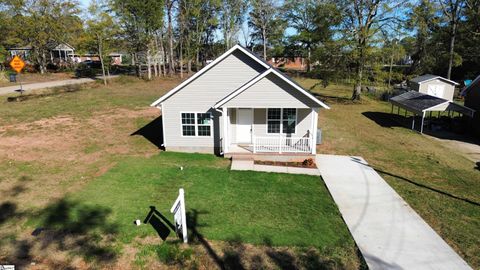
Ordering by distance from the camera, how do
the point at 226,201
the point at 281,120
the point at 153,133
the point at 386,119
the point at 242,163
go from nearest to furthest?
1. the point at 226,201
2. the point at 242,163
3. the point at 281,120
4. the point at 153,133
5. the point at 386,119

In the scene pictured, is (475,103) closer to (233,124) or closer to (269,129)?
(269,129)

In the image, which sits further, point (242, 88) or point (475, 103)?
point (475, 103)

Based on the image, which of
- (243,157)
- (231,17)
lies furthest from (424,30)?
(231,17)

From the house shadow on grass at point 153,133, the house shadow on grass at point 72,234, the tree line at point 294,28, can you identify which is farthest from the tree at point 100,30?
the house shadow on grass at point 72,234

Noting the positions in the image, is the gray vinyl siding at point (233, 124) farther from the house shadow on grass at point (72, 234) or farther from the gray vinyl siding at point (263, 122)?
the house shadow on grass at point (72, 234)

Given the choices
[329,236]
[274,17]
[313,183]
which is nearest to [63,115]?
[313,183]

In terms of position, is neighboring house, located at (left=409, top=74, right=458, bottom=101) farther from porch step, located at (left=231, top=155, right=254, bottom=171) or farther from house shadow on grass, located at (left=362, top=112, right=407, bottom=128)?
porch step, located at (left=231, top=155, right=254, bottom=171)
